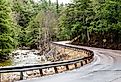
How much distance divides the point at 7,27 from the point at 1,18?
1.94 metres

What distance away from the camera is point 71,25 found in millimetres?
63625

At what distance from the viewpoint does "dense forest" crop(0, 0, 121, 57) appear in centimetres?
4612

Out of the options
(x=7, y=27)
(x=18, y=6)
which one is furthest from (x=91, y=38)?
(x=18, y=6)

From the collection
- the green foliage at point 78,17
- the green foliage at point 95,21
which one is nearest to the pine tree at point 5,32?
the green foliage at point 95,21

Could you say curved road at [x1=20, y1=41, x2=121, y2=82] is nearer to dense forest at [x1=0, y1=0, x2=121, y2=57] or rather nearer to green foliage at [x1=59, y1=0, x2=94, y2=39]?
dense forest at [x1=0, y1=0, x2=121, y2=57]

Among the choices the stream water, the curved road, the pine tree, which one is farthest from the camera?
the stream water

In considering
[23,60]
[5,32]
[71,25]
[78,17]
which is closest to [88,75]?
[5,32]

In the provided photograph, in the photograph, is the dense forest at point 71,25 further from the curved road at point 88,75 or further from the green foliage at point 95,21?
the curved road at point 88,75

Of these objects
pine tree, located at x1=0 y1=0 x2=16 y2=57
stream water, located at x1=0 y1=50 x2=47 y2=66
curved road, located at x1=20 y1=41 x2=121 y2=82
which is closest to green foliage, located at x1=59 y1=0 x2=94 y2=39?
stream water, located at x1=0 y1=50 x2=47 y2=66

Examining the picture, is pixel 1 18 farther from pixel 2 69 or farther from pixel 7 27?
pixel 2 69

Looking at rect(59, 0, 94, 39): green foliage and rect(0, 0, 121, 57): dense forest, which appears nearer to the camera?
rect(0, 0, 121, 57): dense forest

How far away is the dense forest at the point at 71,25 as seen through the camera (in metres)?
46.1

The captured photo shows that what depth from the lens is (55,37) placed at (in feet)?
318

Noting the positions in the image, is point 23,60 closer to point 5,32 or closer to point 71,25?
point 5,32
